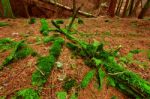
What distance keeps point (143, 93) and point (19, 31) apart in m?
3.59

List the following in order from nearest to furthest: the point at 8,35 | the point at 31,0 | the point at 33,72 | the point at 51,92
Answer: the point at 51,92 → the point at 33,72 → the point at 8,35 → the point at 31,0

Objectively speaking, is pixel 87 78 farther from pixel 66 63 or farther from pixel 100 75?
pixel 66 63

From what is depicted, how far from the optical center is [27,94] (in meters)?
3.13

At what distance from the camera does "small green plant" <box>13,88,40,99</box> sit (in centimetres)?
311

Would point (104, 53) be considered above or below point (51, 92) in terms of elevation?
above

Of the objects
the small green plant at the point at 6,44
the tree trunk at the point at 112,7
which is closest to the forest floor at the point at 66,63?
the small green plant at the point at 6,44

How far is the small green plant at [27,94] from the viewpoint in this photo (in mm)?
3113

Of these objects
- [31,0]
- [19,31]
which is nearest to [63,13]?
[31,0]

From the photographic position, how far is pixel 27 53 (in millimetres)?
3963

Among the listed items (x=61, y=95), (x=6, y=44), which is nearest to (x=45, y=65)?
(x=61, y=95)

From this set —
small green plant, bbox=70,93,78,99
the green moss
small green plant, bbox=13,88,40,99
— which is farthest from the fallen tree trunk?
small green plant, bbox=13,88,40,99

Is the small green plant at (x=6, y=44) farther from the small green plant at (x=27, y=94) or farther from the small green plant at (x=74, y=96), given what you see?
the small green plant at (x=74, y=96)

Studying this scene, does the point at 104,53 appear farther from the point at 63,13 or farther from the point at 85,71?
the point at 63,13

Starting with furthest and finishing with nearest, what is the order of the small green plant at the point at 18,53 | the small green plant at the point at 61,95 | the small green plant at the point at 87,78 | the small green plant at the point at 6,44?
1. the small green plant at the point at 6,44
2. the small green plant at the point at 18,53
3. the small green plant at the point at 87,78
4. the small green plant at the point at 61,95
